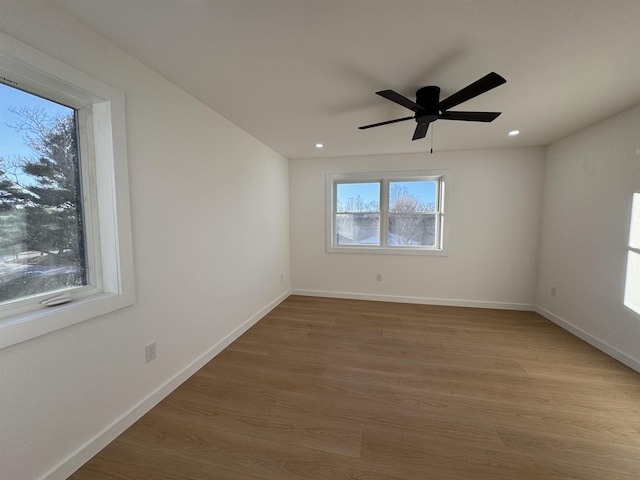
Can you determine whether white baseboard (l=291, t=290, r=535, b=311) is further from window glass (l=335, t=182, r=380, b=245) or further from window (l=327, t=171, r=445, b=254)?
window glass (l=335, t=182, r=380, b=245)

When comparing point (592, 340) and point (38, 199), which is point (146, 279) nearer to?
point (38, 199)

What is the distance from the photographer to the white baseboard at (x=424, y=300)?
3740 mm

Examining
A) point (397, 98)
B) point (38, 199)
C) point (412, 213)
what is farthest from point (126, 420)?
point (412, 213)

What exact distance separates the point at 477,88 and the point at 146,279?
2566mm

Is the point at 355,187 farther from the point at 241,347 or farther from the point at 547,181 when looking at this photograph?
the point at 241,347

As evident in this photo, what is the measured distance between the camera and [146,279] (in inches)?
68.4

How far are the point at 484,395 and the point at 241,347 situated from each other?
223 cm

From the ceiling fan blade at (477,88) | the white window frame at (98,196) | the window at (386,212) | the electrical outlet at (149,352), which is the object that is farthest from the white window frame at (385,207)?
the white window frame at (98,196)

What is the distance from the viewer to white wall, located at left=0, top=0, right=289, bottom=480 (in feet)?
3.82

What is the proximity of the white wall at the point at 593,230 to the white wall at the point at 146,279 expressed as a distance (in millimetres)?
3862

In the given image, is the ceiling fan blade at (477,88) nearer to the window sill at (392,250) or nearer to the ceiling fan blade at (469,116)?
the ceiling fan blade at (469,116)

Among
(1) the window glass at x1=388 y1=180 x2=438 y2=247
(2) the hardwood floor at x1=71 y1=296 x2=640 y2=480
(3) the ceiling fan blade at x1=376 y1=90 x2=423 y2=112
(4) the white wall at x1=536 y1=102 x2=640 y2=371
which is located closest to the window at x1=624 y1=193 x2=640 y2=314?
(4) the white wall at x1=536 y1=102 x2=640 y2=371

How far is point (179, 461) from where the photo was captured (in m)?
1.39

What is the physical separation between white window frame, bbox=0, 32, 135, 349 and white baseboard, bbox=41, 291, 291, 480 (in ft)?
2.37
